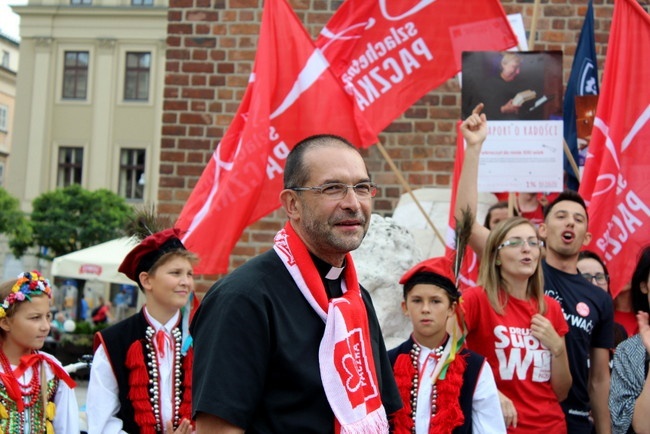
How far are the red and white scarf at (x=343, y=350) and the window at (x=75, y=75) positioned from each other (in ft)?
132

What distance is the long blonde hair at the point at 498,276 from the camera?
4113mm

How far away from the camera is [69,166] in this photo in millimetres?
40250

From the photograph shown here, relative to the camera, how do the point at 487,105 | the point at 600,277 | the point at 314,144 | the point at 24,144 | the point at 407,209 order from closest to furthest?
the point at 314,144, the point at 600,277, the point at 487,105, the point at 407,209, the point at 24,144

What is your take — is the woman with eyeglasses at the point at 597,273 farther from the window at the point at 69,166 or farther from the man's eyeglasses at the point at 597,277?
the window at the point at 69,166

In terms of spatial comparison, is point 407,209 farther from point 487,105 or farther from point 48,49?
point 48,49

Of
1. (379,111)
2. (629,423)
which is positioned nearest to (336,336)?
(629,423)

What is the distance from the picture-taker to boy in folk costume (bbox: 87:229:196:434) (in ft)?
12.4

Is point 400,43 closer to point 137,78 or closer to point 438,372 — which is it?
point 438,372

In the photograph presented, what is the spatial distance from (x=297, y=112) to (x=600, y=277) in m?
2.19

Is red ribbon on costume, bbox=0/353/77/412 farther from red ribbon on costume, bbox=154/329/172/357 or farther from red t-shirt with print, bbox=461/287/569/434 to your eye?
red t-shirt with print, bbox=461/287/569/434

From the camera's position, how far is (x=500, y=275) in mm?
4227

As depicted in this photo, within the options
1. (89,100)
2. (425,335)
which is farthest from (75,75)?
(425,335)

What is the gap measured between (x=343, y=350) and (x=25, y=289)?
2.35 m

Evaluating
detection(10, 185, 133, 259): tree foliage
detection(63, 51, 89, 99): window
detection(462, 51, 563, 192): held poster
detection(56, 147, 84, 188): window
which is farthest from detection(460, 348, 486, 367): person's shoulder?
detection(63, 51, 89, 99): window
